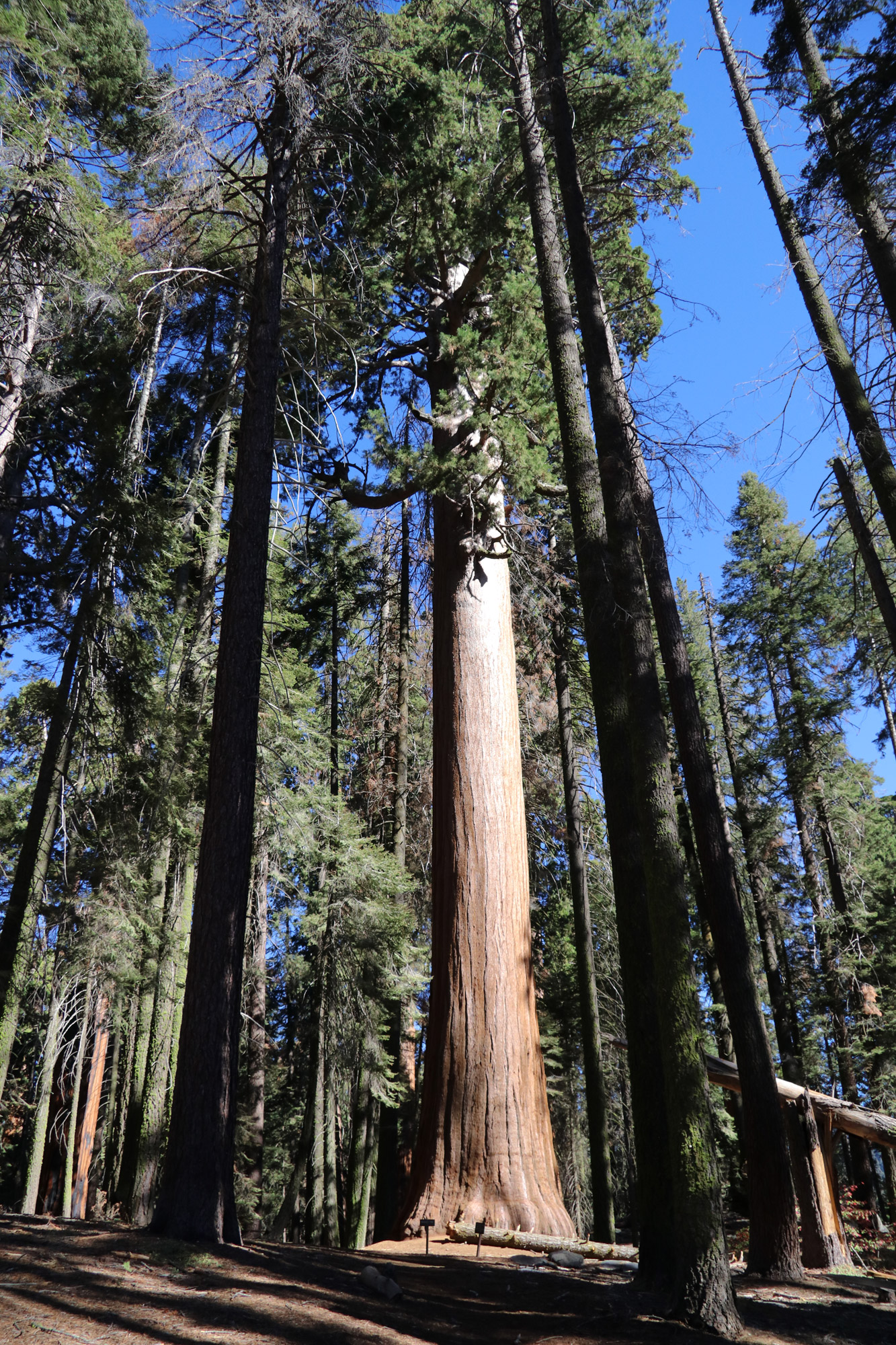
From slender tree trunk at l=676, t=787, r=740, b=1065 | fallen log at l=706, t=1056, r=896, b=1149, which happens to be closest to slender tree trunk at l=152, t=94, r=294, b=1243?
fallen log at l=706, t=1056, r=896, b=1149

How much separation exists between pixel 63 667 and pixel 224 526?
4.68 m

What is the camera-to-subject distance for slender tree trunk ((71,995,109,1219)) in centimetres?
2134

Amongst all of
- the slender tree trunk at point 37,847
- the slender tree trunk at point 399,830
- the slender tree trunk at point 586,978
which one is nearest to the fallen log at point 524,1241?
the slender tree trunk at point 586,978

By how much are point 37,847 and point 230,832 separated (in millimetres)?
5199

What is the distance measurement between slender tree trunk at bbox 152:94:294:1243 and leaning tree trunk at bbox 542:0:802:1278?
9.39 feet

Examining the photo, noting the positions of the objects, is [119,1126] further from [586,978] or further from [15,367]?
[15,367]

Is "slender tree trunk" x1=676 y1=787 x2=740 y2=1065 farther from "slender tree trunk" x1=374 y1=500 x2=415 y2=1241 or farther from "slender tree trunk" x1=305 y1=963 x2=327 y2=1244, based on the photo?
"slender tree trunk" x1=305 y1=963 x2=327 y2=1244

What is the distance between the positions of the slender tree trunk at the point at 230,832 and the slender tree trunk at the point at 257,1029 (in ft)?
28.8

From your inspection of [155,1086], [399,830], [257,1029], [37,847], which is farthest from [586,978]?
[37,847]

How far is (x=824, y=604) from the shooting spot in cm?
2047

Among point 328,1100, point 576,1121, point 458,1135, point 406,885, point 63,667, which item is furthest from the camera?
point 576,1121

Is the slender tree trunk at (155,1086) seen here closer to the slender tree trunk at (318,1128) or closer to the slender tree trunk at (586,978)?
the slender tree trunk at (318,1128)

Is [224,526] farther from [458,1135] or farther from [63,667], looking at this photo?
[458,1135]

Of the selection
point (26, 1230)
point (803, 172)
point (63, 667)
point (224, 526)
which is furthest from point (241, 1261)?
point (224, 526)
